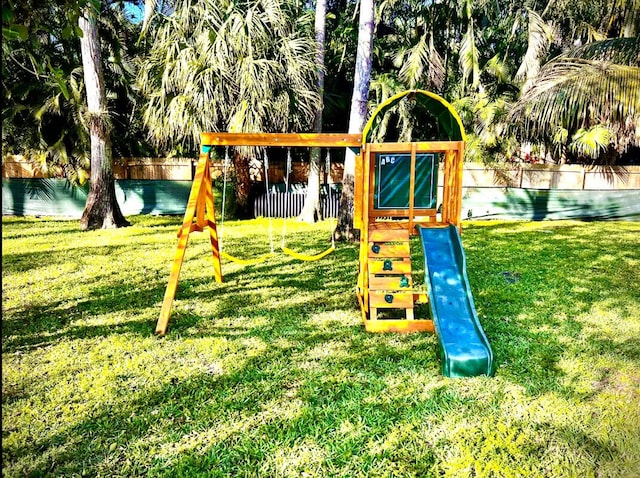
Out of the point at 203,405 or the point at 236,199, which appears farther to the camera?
the point at 236,199

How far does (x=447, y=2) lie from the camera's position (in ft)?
42.8

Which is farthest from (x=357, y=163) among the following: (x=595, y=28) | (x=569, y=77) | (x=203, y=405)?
(x=595, y=28)

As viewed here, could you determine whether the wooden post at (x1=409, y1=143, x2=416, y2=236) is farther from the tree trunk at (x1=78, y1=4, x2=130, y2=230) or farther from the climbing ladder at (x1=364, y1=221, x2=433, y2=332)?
the tree trunk at (x1=78, y1=4, x2=130, y2=230)

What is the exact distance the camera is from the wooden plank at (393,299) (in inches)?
173

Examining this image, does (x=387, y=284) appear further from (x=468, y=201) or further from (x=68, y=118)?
(x=68, y=118)

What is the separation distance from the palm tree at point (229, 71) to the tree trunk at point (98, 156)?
1.02m

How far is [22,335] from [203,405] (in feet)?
7.25

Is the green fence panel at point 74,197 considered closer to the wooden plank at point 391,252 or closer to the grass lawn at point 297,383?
the grass lawn at point 297,383

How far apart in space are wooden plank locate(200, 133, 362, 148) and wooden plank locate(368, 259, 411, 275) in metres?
1.31

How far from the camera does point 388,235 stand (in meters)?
4.82

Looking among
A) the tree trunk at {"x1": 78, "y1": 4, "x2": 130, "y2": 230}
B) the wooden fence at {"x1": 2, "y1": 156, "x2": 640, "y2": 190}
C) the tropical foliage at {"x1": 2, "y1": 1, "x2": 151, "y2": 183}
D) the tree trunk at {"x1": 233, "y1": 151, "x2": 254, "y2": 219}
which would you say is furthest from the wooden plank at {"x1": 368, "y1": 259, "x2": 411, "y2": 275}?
the wooden fence at {"x1": 2, "y1": 156, "x2": 640, "y2": 190}

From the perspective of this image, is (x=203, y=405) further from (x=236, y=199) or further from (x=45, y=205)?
(x=45, y=205)

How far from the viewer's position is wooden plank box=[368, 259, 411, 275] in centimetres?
464

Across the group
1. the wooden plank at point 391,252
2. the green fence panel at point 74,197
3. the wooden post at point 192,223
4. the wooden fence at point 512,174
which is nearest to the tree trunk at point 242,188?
the wooden fence at point 512,174
